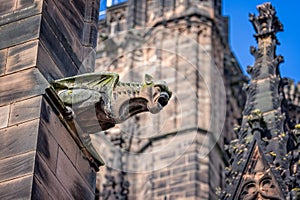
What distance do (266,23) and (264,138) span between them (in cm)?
298

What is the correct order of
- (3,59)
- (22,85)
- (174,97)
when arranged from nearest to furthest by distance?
(22,85)
(3,59)
(174,97)

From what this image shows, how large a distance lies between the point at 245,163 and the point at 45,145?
8647mm

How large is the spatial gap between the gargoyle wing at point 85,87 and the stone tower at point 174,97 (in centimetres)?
1597

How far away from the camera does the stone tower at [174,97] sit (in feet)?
82.8

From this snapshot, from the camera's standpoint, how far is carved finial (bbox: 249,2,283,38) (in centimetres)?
1839

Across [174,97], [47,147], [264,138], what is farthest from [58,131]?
[174,97]

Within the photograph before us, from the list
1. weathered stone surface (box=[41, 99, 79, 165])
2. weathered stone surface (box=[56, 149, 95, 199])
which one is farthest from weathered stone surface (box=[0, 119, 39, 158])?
weathered stone surface (box=[56, 149, 95, 199])

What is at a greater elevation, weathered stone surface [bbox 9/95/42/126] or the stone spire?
the stone spire

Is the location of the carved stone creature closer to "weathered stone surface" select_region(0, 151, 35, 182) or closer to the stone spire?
"weathered stone surface" select_region(0, 151, 35, 182)

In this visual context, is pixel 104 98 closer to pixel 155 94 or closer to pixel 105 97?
pixel 105 97

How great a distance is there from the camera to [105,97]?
8.16m

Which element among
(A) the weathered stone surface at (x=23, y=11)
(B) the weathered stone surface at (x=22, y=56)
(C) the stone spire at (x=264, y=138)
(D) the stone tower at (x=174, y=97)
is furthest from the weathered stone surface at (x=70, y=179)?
(D) the stone tower at (x=174, y=97)

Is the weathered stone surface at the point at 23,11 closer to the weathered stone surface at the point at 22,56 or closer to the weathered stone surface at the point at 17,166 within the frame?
the weathered stone surface at the point at 22,56

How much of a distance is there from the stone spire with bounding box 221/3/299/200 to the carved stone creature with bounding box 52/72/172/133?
653 cm
